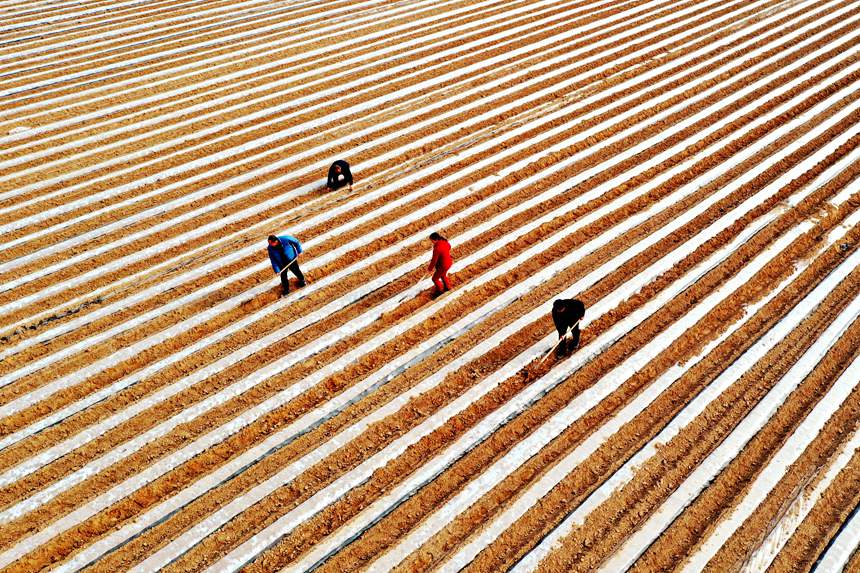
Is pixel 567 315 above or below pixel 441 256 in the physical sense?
below

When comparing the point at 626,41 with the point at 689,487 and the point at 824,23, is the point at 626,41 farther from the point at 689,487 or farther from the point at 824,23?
the point at 689,487

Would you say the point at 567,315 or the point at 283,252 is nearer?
the point at 567,315

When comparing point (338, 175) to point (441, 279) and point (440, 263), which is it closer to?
point (441, 279)

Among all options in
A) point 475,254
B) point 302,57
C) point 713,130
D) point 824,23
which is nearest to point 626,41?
point 713,130

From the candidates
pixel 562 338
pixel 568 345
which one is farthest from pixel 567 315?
pixel 568 345

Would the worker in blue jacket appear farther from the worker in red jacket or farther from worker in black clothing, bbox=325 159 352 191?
worker in black clothing, bbox=325 159 352 191

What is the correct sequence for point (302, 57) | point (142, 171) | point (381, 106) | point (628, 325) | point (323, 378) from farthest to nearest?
point (302, 57)
point (381, 106)
point (142, 171)
point (628, 325)
point (323, 378)

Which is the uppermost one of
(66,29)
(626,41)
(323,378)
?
(66,29)
